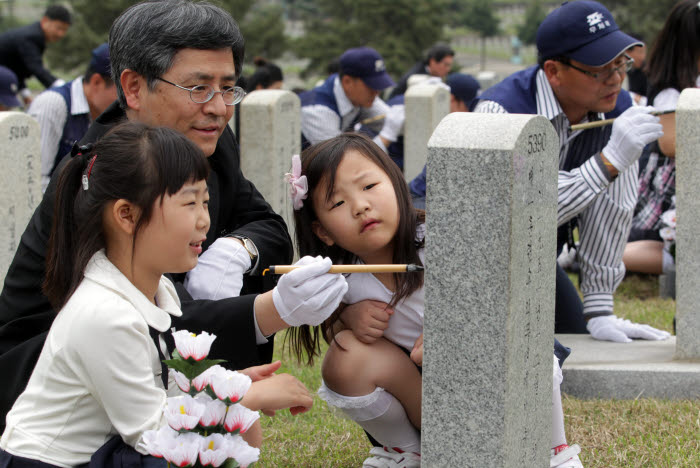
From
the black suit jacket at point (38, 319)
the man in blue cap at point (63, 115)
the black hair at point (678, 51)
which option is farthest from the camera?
the man in blue cap at point (63, 115)

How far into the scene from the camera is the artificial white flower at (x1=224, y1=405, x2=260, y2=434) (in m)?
1.79

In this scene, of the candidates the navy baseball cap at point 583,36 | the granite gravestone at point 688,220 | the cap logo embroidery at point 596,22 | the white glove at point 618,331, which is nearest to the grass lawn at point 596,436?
the granite gravestone at point 688,220

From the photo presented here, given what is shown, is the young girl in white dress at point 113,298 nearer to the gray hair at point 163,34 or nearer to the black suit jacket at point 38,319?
the black suit jacket at point 38,319

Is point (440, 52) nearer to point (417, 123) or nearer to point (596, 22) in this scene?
point (417, 123)

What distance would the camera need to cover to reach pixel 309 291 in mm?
2133

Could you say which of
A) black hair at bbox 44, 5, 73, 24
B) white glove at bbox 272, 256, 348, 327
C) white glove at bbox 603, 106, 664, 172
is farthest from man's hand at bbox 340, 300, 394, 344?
black hair at bbox 44, 5, 73, 24

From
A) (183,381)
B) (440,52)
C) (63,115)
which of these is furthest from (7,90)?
(183,381)

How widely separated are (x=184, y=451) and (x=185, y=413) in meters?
0.07

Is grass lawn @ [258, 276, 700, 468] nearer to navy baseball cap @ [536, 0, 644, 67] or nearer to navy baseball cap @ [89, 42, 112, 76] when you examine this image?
navy baseball cap @ [536, 0, 644, 67]

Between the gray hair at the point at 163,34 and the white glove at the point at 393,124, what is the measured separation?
507 cm

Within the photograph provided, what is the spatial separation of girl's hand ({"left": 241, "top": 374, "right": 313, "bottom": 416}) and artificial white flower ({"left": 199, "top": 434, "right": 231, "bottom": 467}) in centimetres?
29

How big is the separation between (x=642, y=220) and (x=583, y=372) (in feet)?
8.37

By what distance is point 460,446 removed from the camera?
2.01 m

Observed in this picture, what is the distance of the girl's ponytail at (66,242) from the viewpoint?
2.07 metres
